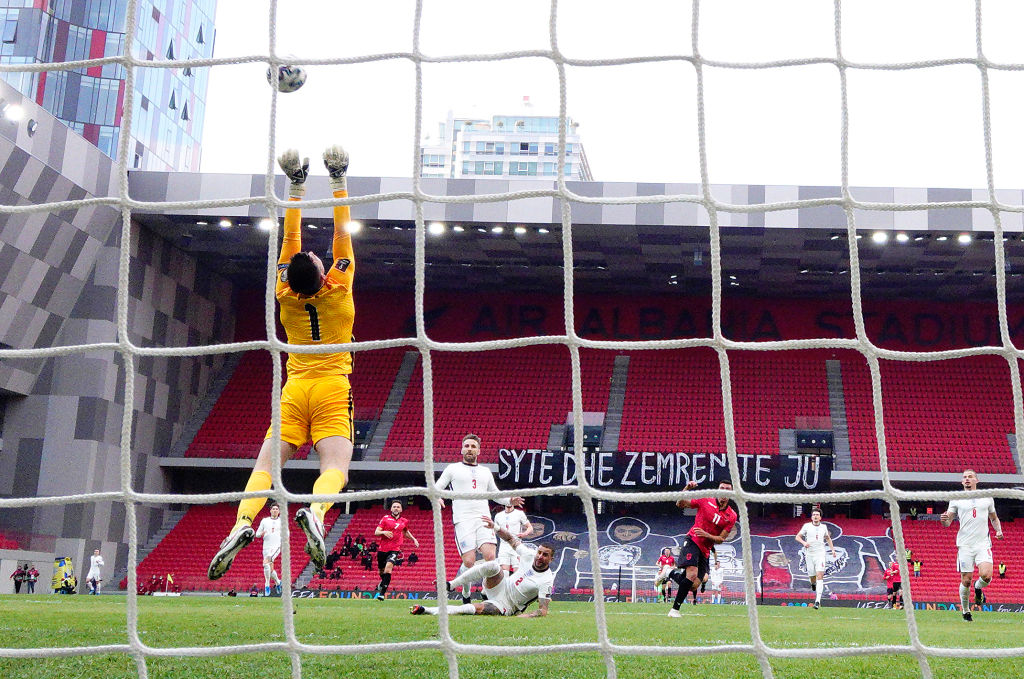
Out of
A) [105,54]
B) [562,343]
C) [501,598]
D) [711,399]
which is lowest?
[501,598]

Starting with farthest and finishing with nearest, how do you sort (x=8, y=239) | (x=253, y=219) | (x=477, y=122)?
1. (x=477, y=122)
2. (x=253, y=219)
3. (x=8, y=239)

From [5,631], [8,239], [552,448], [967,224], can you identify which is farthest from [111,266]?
[967,224]

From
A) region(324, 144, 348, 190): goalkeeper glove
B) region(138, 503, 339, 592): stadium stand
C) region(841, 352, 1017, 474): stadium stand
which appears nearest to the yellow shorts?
region(324, 144, 348, 190): goalkeeper glove

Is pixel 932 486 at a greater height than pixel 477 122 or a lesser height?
lesser

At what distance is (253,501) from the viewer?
527cm

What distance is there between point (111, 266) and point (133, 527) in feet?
61.6

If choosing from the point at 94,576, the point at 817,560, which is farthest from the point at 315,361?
the point at 94,576

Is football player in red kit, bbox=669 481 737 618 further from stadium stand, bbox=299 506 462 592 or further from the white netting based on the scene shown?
stadium stand, bbox=299 506 462 592

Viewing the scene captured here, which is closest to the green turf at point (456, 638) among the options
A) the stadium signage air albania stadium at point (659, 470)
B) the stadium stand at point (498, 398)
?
the stadium signage air albania stadium at point (659, 470)

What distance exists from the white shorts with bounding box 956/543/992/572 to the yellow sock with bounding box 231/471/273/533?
8.49 m

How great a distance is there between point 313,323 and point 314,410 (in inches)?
18.9

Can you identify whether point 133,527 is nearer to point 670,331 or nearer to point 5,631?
point 5,631

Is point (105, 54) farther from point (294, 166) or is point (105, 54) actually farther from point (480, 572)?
point (294, 166)

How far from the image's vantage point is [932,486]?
23.1 metres
